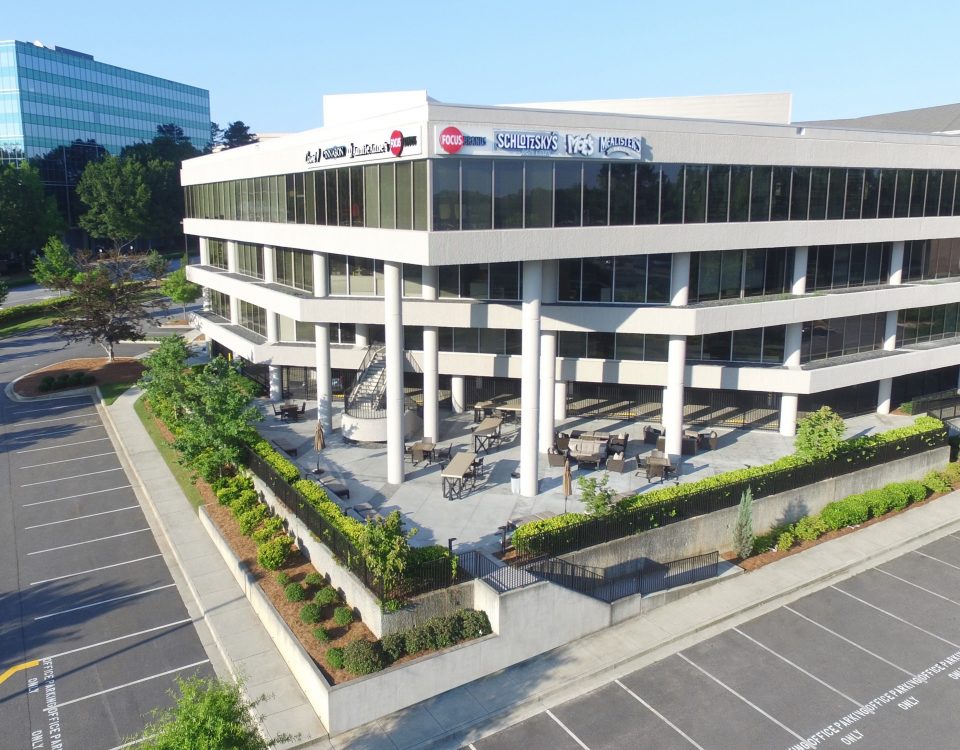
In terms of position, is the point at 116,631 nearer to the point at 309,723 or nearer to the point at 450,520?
the point at 309,723

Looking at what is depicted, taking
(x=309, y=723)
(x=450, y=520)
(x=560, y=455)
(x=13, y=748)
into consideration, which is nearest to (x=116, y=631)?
(x=13, y=748)

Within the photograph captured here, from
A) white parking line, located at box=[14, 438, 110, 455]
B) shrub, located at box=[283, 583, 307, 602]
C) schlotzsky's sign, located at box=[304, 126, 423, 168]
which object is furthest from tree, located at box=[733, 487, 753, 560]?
white parking line, located at box=[14, 438, 110, 455]

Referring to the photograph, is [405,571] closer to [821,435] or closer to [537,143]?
[537,143]

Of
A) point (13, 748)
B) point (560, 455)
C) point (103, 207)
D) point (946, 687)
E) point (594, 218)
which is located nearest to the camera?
point (13, 748)

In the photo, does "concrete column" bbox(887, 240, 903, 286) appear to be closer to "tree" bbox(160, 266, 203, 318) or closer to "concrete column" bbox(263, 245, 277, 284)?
"concrete column" bbox(263, 245, 277, 284)

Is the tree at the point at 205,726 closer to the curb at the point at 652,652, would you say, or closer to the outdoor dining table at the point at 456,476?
the curb at the point at 652,652
